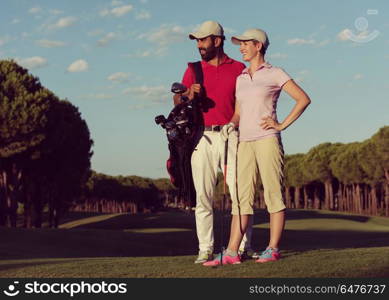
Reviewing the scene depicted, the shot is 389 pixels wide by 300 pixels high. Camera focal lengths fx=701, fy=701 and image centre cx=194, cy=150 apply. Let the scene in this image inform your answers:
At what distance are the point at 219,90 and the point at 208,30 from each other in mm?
964

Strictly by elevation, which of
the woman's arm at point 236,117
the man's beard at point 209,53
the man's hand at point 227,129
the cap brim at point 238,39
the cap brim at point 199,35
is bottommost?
the man's hand at point 227,129

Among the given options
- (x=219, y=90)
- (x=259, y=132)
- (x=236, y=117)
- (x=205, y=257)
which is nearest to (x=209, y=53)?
(x=219, y=90)

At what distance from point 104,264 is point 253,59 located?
15.3 feet

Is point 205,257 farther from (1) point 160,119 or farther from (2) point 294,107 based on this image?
(2) point 294,107

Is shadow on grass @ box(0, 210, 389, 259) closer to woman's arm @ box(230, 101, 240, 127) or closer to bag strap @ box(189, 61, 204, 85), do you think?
bag strap @ box(189, 61, 204, 85)

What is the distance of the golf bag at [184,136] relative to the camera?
1102 cm

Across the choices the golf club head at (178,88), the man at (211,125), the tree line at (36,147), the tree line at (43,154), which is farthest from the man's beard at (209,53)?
the tree line at (36,147)

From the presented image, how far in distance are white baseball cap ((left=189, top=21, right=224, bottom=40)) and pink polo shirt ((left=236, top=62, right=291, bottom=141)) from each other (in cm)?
96

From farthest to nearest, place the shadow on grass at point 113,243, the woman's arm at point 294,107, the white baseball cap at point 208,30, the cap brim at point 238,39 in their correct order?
the shadow on grass at point 113,243, the white baseball cap at point 208,30, the cap brim at point 238,39, the woman's arm at point 294,107

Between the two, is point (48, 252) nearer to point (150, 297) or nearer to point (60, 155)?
point (150, 297)

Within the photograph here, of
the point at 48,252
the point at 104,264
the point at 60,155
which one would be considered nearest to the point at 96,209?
the point at 60,155

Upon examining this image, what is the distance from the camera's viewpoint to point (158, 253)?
110ft

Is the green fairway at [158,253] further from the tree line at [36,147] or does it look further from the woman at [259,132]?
Answer: the tree line at [36,147]

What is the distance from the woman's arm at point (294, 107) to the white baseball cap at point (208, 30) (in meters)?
1.52
